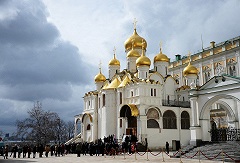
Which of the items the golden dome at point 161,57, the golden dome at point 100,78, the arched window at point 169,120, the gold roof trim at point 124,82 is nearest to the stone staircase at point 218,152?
the arched window at point 169,120

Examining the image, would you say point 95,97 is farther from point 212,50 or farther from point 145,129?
point 212,50

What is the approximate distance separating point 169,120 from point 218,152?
15863 millimetres

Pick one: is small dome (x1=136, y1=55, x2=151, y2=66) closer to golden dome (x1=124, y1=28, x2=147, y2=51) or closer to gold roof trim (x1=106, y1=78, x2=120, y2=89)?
gold roof trim (x1=106, y1=78, x2=120, y2=89)

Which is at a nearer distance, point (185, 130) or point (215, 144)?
point (215, 144)

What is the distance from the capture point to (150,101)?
105ft

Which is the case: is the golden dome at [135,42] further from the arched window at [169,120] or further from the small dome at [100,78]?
the arched window at [169,120]

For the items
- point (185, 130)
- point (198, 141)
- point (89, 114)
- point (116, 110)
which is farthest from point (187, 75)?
point (198, 141)

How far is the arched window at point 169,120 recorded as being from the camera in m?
32.8

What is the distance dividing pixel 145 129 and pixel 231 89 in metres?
14.0

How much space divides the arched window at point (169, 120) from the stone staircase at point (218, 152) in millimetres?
12541

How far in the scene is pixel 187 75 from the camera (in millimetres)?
38531

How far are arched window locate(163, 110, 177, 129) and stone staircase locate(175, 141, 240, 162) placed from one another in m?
12.5

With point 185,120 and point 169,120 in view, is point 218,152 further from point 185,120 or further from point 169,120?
point 185,120

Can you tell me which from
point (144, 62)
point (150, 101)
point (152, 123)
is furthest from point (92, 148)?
point (144, 62)
